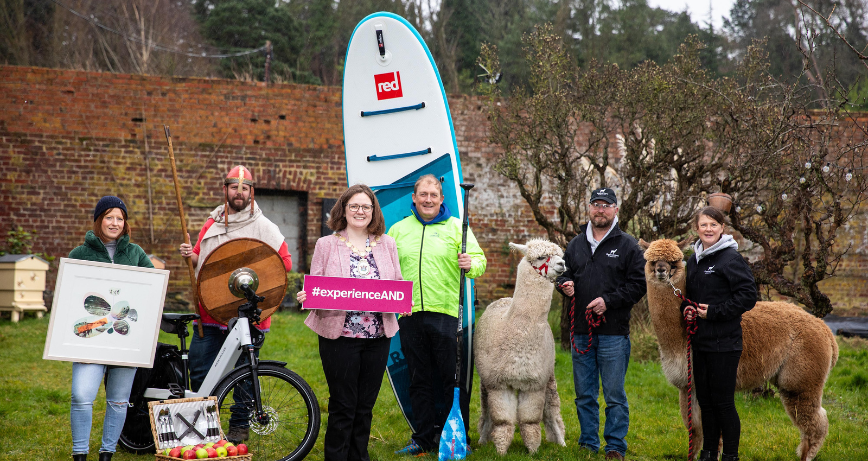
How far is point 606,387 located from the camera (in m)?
4.22

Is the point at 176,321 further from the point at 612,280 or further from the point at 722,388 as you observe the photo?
the point at 722,388

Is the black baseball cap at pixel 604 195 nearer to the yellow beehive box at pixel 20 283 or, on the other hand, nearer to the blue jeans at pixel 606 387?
the blue jeans at pixel 606 387

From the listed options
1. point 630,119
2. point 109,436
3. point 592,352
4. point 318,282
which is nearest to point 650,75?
point 630,119

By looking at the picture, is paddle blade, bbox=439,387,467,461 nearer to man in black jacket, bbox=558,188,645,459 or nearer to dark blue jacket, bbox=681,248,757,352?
man in black jacket, bbox=558,188,645,459

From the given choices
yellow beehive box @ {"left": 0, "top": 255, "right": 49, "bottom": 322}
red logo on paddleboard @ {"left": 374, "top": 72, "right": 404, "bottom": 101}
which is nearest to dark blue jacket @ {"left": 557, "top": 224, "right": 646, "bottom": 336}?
red logo on paddleboard @ {"left": 374, "top": 72, "right": 404, "bottom": 101}

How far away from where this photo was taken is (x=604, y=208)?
13.9ft

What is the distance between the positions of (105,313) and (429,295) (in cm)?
185

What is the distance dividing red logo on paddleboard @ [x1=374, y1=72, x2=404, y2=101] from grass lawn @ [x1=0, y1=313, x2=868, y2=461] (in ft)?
8.63

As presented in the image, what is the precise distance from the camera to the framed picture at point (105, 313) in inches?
141

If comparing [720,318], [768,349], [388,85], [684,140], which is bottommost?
[768,349]

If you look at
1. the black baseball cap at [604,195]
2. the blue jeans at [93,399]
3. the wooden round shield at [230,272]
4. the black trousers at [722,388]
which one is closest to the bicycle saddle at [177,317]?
the wooden round shield at [230,272]

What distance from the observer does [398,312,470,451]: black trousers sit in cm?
423

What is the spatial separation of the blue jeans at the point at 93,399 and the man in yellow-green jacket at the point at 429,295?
165 centimetres

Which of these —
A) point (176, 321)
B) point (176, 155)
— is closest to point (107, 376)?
point (176, 321)
